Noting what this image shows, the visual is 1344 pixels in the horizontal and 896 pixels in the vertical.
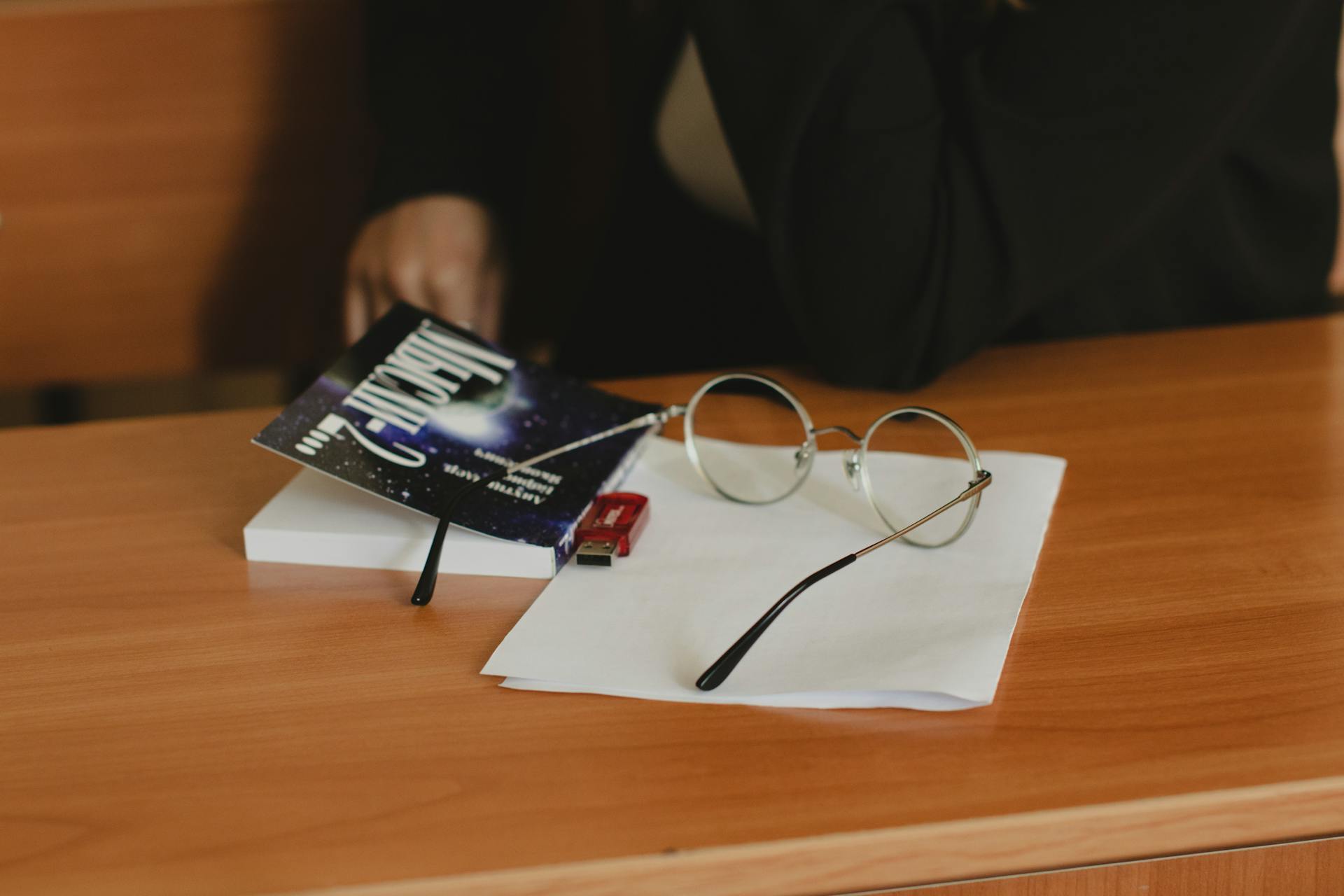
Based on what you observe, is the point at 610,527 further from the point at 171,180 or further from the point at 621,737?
the point at 171,180

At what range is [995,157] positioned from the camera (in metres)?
0.69

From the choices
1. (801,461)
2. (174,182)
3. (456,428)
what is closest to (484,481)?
(456,428)

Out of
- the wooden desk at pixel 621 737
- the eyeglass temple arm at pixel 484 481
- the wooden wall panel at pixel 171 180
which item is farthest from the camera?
the wooden wall panel at pixel 171 180

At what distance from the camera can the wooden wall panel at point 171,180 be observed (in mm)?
1269

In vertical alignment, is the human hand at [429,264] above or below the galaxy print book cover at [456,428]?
below

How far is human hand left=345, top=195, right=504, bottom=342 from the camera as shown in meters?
0.94

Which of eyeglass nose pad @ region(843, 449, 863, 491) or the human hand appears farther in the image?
the human hand

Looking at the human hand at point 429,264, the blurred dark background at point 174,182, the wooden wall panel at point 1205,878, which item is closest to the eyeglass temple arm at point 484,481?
the wooden wall panel at point 1205,878

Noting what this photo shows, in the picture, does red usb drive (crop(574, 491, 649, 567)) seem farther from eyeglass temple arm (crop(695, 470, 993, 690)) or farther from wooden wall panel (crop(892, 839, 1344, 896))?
wooden wall panel (crop(892, 839, 1344, 896))

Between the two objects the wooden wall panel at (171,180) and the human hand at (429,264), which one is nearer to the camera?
the human hand at (429,264)

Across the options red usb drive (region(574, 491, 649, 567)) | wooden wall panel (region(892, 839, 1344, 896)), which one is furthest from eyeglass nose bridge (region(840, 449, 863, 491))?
wooden wall panel (region(892, 839, 1344, 896))

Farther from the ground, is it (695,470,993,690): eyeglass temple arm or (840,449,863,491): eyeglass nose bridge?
(695,470,993,690): eyeglass temple arm

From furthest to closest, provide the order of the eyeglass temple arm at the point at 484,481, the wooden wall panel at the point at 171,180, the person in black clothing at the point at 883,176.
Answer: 1. the wooden wall panel at the point at 171,180
2. the person in black clothing at the point at 883,176
3. the eyeglass temple arm at the point at 484,481

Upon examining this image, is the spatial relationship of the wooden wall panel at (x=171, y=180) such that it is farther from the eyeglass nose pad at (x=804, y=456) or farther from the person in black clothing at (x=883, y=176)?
the eyeglass nose pad at (x=804, y=456)
